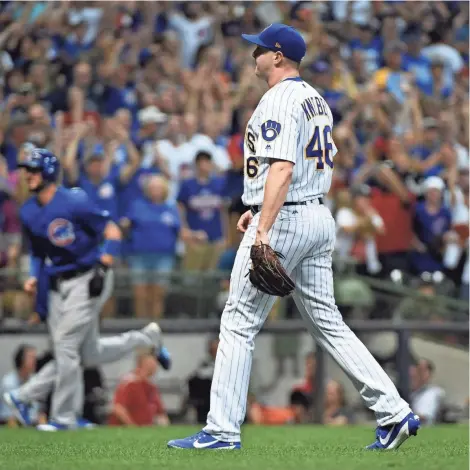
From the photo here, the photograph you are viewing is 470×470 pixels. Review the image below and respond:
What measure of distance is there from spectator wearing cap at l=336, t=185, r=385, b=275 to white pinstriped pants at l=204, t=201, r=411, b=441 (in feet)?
21.6

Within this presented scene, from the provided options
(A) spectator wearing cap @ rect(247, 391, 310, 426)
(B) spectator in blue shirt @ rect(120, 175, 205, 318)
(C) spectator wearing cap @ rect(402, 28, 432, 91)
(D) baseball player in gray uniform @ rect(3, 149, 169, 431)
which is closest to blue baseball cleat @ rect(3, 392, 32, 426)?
(D) baseball player in gray uniform @ rect(3, 149, 169, 431)

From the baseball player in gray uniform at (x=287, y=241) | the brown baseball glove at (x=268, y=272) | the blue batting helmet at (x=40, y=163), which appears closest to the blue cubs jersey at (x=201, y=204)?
the blue batting helmet at (x=40, y=163)

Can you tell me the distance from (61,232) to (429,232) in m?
5.31

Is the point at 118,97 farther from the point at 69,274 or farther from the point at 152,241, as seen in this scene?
the point at 69,274

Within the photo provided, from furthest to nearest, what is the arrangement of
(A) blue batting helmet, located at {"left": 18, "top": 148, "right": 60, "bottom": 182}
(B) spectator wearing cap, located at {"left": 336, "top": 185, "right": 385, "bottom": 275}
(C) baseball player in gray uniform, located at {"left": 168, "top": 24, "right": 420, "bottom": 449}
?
1. (B) spectator wearing cap, located at {"left": 336, "top": 185, "right": 385, "bottom": 275}
2. (A) blue batting helmet, located at {"left": 18, "top": 148, "right": 60, "bottom": 182}
3. (C) baseball player in gray uniform, located at {"left": 168, "top": 24, "right": 420, "bottom": 449}

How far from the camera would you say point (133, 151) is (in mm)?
12898

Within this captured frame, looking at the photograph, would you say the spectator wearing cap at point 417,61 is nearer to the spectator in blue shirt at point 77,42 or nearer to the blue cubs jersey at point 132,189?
the spectator in blue shirt at point 77,42

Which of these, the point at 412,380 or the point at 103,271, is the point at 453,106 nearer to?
the point at 412,380

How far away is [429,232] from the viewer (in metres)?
13.1

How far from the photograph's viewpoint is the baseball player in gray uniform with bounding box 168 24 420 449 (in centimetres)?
572

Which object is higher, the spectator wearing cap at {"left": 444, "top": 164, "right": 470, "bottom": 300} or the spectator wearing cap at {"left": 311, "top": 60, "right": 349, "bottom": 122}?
the spectator wearing cap at {"left": 311, "top": 60, "right": 349, "bottom": 122}

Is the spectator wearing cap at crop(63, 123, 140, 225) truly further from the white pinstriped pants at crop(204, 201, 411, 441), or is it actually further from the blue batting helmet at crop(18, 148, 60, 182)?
the white pinstriped pants at crop(204, 201, 411, 441)

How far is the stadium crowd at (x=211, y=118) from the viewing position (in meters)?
12.3

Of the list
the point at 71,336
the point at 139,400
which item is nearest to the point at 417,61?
the point at 139,400
